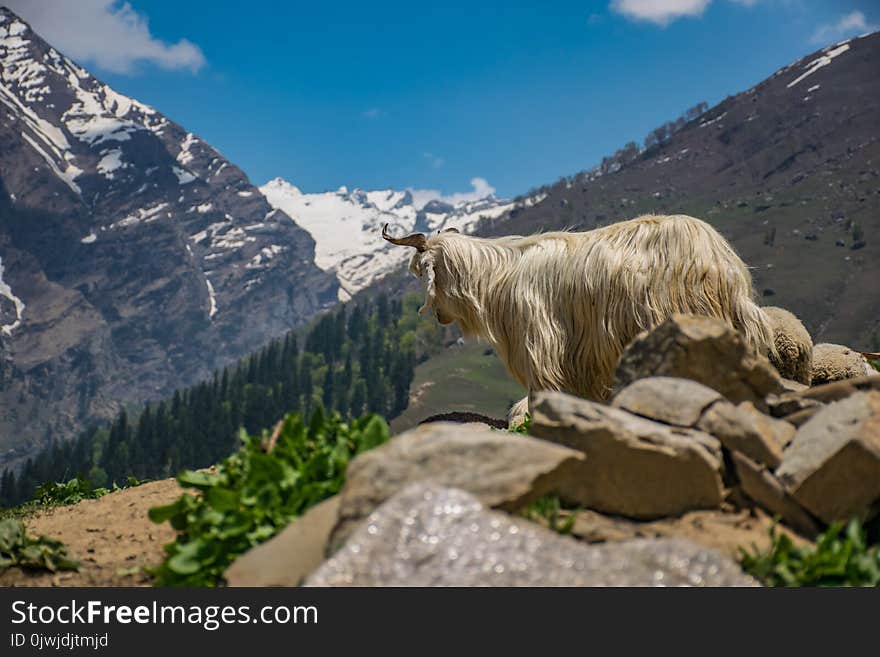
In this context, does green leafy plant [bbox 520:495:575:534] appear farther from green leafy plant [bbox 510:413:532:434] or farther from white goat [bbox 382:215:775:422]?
white goat [bbox 382:215:775:422]

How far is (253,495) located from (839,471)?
5.01 m

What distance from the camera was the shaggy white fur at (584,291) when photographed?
38.9ft

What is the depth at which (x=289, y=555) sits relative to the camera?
6.55 meters

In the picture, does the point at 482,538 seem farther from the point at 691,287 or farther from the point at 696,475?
the point at 691,287

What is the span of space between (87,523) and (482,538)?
250 inches

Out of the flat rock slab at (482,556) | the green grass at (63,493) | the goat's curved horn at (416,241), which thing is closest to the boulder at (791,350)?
the goat's curved horn at (416,241)

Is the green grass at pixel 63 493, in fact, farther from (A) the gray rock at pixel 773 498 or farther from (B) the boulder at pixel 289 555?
(A) the gray rock at pixel 773 498

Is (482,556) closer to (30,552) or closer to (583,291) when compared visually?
(30,552)

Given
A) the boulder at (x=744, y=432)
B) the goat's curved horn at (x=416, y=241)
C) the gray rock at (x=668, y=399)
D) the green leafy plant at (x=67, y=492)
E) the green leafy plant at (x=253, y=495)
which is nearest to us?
the green leafy plant at (x=253, y=495)

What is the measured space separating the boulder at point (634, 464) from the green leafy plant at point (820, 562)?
74 centimetres

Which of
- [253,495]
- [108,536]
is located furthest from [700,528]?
[108,536]
